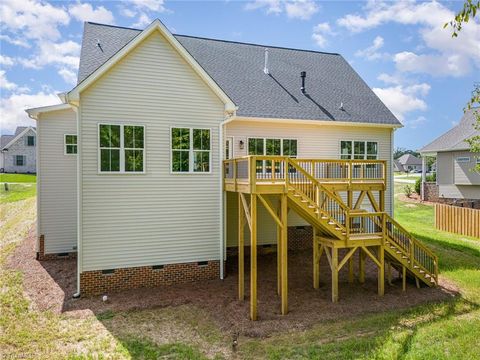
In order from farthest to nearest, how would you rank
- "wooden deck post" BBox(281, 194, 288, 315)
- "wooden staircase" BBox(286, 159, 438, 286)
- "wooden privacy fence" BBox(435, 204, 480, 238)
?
"wooden privacy fence" BBox(435, 204, 480, 238) → "wooden staircase" BBox(286, 159, 438, 286) → "wooden deck post" BBox(281, 194, 288, 315)

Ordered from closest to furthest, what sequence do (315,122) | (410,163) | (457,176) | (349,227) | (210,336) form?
1. (210,336)
2. (349,227)
3. (315,122)
4. (457,176)
5. (410,163)

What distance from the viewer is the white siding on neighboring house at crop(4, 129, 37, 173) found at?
46.8 m

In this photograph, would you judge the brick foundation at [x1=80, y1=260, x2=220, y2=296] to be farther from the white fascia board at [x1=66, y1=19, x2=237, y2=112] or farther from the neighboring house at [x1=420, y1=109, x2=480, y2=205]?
the neighboring house at [x1=420, y1=109, x2=480, y2=205]

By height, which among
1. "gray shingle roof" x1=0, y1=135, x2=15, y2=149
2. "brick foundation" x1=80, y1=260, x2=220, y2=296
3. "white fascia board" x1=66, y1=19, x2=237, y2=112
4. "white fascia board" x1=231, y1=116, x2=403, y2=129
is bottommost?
"brick foundation" x1=80, y1=260, x2=220, y2=296

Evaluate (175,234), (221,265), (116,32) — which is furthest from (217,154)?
(116,32)

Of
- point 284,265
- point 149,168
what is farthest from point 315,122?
point 284,265

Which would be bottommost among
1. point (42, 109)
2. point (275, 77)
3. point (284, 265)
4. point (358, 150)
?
point (284, 265)

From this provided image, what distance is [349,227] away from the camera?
10211 millimetres

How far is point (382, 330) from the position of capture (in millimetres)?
8008

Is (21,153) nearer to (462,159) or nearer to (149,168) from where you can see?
(149,168)

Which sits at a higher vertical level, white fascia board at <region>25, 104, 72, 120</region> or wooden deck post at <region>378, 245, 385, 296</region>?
white fascia board at <region>25, 104, 72, 120</region>

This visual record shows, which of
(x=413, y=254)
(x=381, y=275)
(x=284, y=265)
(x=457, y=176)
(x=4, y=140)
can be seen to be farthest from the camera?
(x=4, y=140)

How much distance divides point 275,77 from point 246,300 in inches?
464

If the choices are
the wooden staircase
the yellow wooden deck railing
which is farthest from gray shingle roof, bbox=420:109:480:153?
the yellow wooden deck railing
